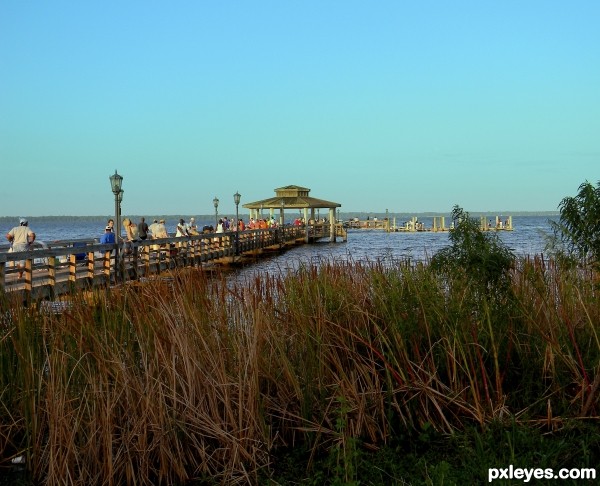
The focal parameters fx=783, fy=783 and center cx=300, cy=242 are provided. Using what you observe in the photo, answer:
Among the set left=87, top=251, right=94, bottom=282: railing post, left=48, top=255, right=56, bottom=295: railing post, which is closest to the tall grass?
left=48, top=255, right=56, bottom=295: railing post

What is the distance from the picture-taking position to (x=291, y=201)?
5325 centimetres

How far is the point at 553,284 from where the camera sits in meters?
6.91

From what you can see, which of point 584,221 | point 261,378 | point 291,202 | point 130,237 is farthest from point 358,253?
point 261,378

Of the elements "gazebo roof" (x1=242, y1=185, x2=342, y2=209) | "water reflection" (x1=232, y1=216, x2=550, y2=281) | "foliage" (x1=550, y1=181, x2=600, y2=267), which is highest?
"gazebo roof" (x1=242, y1=185, x2=342, y2=209)

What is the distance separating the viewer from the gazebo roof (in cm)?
5256

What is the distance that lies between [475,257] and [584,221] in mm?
1041

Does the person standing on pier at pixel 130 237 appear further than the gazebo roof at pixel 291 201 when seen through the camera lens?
No

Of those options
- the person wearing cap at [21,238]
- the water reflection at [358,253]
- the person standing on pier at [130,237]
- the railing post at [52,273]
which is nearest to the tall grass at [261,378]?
the water reflection at [358,253]

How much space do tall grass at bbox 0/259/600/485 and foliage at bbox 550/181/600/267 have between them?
0.81 metres

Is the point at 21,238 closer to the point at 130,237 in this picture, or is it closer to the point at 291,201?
the point at 130,237

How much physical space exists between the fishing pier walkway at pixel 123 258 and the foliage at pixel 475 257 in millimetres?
2628

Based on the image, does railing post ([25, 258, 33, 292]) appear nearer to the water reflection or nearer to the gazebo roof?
the water reflection

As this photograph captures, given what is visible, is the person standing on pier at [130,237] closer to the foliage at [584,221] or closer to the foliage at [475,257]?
the foliage at [475,257]

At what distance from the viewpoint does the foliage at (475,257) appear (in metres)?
6.72
